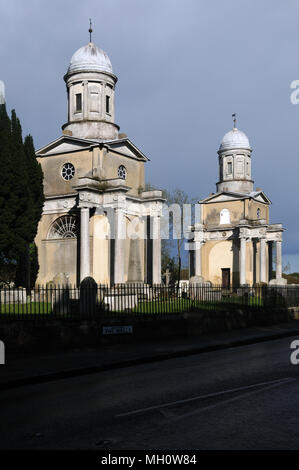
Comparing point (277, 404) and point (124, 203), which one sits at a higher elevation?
point (124, 203)

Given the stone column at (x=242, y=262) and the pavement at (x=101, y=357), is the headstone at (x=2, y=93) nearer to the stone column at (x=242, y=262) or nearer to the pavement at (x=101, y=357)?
the pavement at (x=101, y=357)

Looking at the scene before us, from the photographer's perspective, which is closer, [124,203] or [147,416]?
[147,416]

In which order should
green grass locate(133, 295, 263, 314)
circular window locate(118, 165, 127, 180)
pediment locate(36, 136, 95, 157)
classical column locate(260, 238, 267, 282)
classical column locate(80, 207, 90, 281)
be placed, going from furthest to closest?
classical column locate(260, 238, 267, 282) < circular window locate(118, 165, 127, 180) < pediment locate(36, 136, 95, 157) < classical column locate(80, 207, 90, 281) < green grass locate(133, 295, 263, 314)

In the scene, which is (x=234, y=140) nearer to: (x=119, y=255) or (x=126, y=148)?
(x=126, y=148)

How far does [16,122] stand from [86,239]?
883 centimetres

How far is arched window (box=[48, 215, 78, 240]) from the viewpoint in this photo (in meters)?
36.0

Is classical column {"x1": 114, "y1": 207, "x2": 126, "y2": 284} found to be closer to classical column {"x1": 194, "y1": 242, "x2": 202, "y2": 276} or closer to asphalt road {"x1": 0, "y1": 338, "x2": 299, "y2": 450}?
asphalt road {"x1": 0, "y1": 338, "x2": 299, "y2": 450}

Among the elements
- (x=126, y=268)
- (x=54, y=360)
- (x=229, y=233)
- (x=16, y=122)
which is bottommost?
(x=54, y=360)

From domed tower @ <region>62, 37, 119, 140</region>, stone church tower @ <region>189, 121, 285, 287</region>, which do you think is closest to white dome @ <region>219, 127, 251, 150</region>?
stone church tower @ <region>189, 121, 285, 287</region>

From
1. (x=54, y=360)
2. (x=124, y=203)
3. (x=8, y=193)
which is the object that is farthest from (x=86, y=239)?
(x=54, y=360)

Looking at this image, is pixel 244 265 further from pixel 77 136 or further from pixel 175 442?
pixel 175 442

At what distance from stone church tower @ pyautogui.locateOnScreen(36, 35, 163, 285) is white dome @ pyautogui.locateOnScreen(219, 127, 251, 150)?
70.9 ft

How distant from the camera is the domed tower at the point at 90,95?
127 ft

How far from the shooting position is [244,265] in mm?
51688
